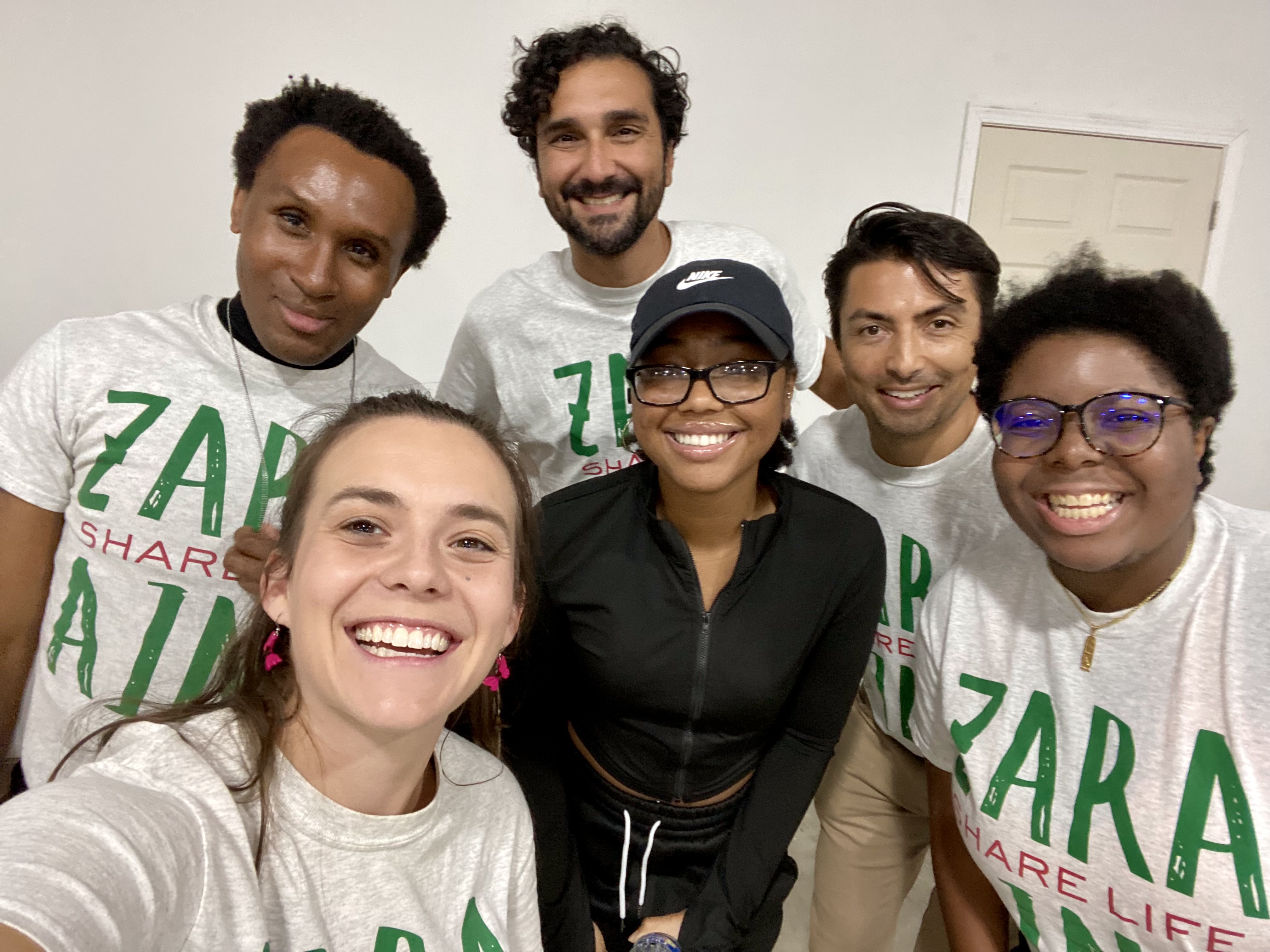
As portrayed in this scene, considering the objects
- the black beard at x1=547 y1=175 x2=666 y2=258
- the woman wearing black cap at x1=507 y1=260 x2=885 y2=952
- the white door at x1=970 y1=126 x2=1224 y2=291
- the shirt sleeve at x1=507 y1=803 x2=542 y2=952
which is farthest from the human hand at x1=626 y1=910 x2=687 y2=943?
the white door at x1=970 y1=126 x2=1224 y2=291

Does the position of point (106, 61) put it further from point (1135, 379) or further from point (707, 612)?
point (1135, 379)

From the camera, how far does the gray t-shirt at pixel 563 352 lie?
1.85 metres

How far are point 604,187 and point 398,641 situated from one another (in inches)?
54.7

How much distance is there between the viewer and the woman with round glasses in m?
0.94

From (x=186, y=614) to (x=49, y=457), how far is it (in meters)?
0.44

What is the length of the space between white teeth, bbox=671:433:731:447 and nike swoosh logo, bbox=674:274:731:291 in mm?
273

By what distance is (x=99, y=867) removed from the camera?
646 mm

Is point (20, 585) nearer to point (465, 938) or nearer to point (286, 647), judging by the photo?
point (286, 647)

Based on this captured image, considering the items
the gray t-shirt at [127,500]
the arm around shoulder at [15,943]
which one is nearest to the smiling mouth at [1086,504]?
the arm around shoulder at [15,943]

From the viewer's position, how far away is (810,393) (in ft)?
11.4

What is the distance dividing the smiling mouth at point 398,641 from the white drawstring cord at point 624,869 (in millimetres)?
686

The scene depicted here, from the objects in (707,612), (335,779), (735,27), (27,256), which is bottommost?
(335,779)

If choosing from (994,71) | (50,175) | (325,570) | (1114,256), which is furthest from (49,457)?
(1114,256)

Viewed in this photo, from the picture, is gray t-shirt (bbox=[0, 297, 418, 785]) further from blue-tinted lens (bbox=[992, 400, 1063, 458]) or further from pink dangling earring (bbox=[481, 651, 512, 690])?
blue-tinted lens (bbox=[992, 400, 1063, 458])
